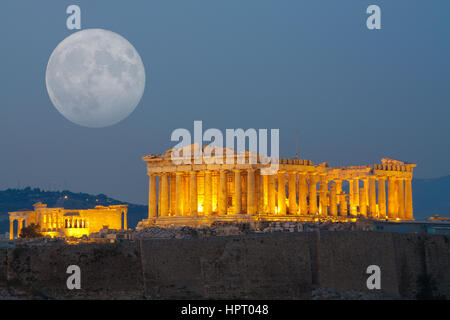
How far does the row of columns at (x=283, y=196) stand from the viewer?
93938 millimetres

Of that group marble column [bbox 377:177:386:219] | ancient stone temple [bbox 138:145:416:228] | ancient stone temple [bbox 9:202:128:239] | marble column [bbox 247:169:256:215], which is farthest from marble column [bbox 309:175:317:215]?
Result: ancient stone temple [bbox 9:202:128:239]

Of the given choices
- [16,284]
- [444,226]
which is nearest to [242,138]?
[444,226]

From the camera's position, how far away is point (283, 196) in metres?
95.7

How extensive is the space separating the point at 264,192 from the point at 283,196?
109 inches

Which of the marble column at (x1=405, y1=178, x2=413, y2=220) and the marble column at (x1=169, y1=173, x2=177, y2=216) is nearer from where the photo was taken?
the marble column at (x1=169, y1=173, x2=177, y2=216)

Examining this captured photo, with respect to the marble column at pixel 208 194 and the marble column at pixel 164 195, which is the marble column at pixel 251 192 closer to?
the marble column at pixel 208 194

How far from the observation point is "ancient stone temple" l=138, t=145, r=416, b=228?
93562 millimetres

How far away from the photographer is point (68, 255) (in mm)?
61125

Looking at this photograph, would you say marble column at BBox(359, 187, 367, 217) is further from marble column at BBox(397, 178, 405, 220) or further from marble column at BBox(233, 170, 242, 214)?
marble column at BBox(233, 170, 242, 214)

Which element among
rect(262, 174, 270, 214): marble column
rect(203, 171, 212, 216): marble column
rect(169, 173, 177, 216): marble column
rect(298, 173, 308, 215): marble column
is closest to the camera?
rect(262, 174, 270, 214): marble column

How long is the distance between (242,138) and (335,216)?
12.4 meters

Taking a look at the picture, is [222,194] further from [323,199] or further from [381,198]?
[381,198]

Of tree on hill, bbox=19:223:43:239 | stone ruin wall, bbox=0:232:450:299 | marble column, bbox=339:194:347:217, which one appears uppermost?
marble column, bbox=339:194:347:217

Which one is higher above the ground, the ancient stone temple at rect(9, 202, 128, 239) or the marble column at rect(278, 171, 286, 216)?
the marble column at rect(278, 171, 286, 216)
